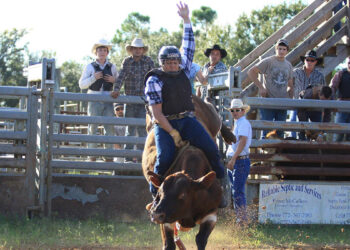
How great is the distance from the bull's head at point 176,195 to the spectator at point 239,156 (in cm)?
250

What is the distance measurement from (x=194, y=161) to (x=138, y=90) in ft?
12.1

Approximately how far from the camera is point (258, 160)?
10125mm

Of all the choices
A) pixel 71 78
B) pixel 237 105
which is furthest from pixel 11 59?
pixel 237 105

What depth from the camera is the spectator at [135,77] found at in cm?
1056

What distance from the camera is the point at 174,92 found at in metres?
7.64

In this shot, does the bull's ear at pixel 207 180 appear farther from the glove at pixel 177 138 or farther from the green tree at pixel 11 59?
the green tree at pixel 11 59

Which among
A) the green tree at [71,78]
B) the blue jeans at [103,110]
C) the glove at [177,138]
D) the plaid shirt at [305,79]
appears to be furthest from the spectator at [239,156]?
the green tree at [71,78]

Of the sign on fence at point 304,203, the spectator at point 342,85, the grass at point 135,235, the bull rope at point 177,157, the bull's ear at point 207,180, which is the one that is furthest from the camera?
the spectator at point 342,85

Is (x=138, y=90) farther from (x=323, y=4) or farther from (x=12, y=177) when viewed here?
(x=323, y=4)

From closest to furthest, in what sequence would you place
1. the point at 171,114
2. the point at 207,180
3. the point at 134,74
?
1. the point at 207,180
2. the point at 171,114
3. the point at 134,74

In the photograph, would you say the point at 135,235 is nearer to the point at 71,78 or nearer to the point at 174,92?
the point at 174,92

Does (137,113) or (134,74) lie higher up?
(134,74)

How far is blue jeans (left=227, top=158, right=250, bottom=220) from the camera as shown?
9.40 meters

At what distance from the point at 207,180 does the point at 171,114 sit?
3.98 feet
